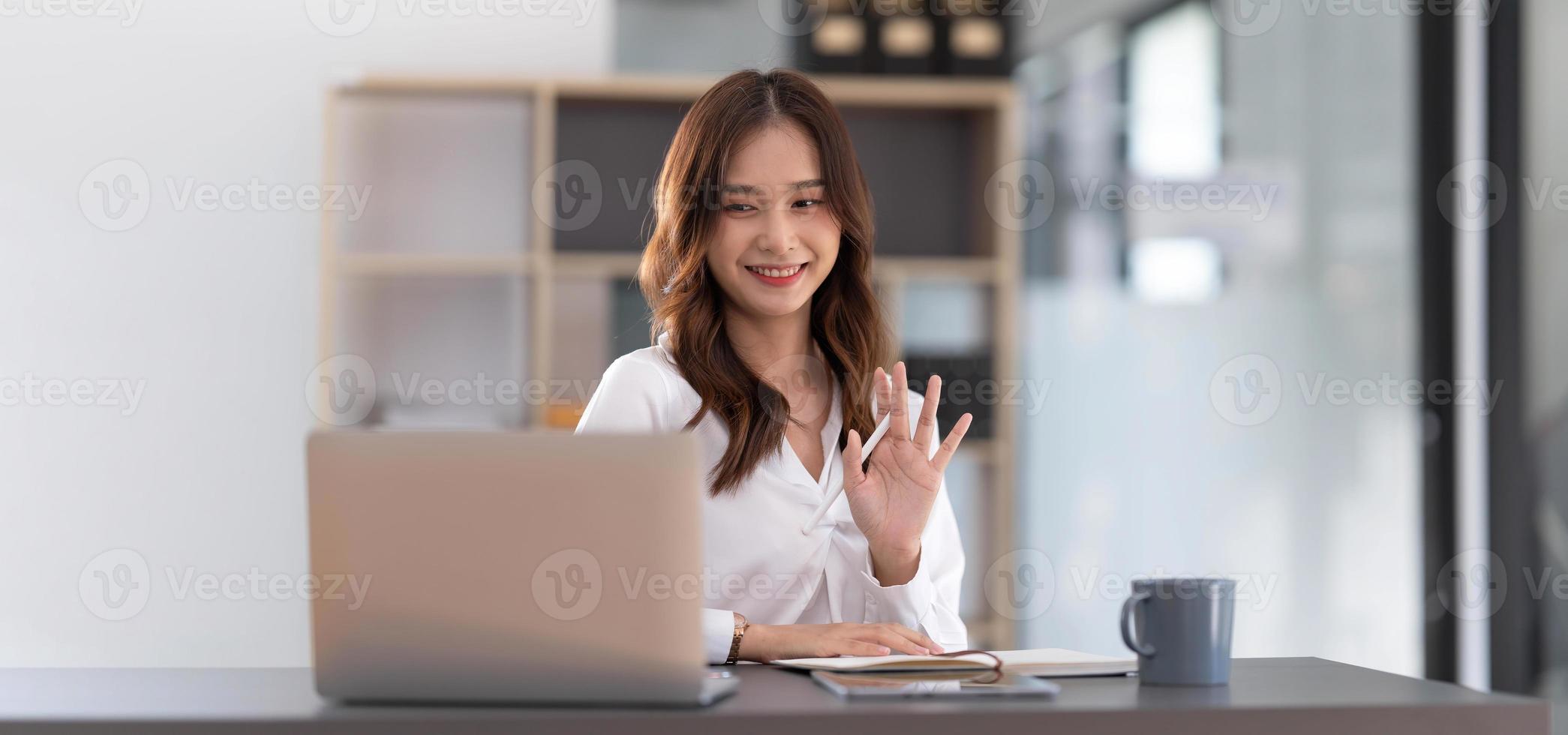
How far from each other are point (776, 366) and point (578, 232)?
1.49m

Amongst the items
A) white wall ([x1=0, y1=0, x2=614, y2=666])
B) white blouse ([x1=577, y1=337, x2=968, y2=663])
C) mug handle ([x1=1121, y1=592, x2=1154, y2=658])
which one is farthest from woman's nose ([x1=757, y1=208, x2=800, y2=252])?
white wall ([x1=0, y1=0, x2=614, y2=666])

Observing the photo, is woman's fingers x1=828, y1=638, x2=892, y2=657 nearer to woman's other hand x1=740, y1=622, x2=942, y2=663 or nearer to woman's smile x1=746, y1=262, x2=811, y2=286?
woman's other hand x1=740, y1=622, x2=942, y2=663

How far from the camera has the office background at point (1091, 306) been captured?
3.38 m

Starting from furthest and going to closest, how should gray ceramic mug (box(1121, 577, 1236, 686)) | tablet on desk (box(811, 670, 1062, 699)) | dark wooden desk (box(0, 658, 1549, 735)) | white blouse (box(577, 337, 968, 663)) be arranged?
1. white blouse (box(577, 337, 968, 663))
2. gray ceramic mug (box(1121, 577, 1236, 686))
3. tablet on desk (box(811, 670, 1062, 699))
4. dark wooden desk (box(0, 658, 1549, 735))

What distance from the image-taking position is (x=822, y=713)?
101cm

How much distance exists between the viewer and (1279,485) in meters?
3.68

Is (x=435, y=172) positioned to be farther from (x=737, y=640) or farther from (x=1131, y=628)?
(x=1131, y=628)

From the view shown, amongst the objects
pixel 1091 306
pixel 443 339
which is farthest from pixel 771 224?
pixel 1091 306

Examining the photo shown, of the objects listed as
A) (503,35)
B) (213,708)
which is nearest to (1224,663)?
(213,708)

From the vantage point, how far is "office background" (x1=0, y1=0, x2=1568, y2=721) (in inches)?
133

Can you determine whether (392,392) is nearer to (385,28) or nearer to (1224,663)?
(385,28)

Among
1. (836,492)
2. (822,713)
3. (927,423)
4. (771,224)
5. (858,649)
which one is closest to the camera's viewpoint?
(822,713)

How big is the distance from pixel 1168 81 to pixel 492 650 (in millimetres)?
3025

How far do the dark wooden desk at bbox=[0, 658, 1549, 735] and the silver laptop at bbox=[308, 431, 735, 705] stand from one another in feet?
0.11
